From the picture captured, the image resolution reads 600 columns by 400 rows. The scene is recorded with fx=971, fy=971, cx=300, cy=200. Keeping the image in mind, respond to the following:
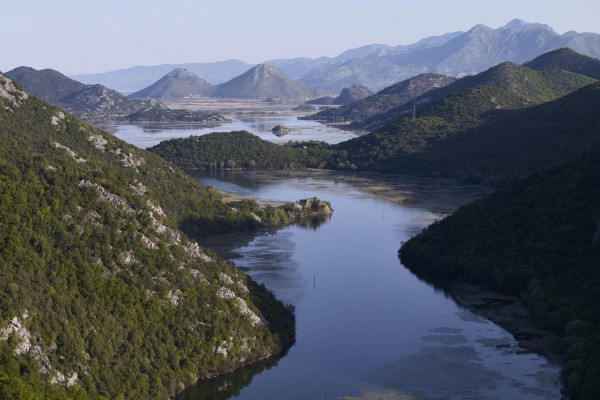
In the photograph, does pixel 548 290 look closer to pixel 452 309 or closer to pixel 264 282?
pixel 452 309

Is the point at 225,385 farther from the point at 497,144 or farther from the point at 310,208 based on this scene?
the point at 497,144

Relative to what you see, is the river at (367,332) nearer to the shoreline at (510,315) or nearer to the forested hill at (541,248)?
the shoreline at (510,315)

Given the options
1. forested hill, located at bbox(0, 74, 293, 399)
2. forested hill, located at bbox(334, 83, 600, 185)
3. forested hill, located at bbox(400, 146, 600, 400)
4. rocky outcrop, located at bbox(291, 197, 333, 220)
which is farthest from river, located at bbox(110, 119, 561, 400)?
forested hill, located at bbox(334, 83, 600, 185)

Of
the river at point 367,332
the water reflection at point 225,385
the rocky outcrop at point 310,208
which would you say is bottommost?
the water reflection at point 225,385

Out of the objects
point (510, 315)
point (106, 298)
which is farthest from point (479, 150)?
point (106, 298)

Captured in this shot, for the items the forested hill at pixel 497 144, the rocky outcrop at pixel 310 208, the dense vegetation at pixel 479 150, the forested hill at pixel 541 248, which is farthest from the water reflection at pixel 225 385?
Answer: the forested hill at pixel 497 144

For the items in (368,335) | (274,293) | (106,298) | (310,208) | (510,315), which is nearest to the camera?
(106,298)
